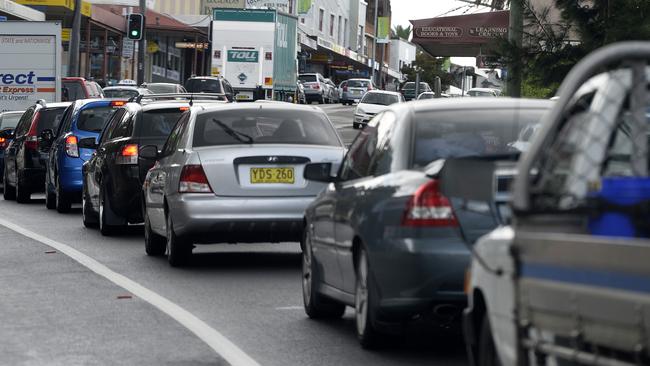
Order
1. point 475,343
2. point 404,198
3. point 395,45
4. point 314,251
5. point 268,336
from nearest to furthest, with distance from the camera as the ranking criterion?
point 475,343
point 404,198
point 268,336
point 314,251
point 395,45

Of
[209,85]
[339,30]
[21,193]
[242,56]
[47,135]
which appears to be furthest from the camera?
[339,30]

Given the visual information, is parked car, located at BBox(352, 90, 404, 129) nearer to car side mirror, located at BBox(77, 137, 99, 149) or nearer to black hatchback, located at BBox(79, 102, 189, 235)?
car side mirror, located at BBox(77, 137, 99, 149)

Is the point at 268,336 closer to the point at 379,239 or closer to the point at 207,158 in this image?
the point at 379,239

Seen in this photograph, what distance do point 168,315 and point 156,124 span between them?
22.8ft

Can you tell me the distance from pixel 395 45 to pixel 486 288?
519 feet

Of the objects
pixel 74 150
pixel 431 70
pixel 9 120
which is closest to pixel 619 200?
pixel 74 150

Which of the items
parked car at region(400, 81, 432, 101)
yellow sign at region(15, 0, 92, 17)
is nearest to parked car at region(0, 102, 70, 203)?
yellow sign at region(15, 0, 92, 17)

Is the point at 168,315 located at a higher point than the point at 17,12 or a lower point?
lower

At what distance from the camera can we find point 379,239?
28.4ft

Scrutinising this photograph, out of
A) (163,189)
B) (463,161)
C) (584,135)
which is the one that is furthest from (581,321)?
(163,189)

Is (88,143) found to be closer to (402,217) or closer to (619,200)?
(402,217)

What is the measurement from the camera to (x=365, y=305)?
902 centimetres

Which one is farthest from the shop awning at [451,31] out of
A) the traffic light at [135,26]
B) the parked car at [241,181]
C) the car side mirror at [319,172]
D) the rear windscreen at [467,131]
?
the rear windscreen at [467,131]

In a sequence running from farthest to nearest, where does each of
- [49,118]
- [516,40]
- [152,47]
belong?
[152,47], [49,118], [516,40]
